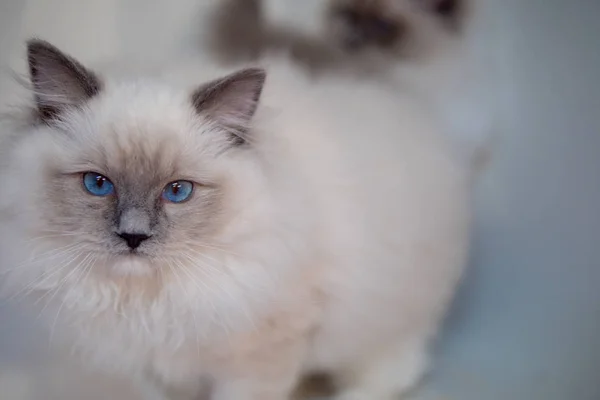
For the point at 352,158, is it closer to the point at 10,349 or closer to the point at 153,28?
the point at 153,28

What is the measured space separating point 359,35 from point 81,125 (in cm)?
72

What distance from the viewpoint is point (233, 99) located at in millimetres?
982

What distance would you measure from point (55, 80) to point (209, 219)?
323 millimetres

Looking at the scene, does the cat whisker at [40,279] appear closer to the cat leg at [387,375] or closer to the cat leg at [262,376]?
the cat leg at [262,376]

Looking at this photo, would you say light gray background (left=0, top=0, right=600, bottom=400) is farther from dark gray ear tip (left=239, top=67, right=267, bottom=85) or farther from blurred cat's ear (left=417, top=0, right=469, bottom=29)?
dark gray ear tip (left=239, top=67, right=267, bottom=85)

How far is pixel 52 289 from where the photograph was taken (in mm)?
1026

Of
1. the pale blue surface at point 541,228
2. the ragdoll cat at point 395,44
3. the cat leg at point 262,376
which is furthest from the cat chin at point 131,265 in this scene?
the pale blue surface at point 541,228

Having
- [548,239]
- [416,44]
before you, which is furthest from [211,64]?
[548,239]

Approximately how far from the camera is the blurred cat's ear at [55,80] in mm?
925

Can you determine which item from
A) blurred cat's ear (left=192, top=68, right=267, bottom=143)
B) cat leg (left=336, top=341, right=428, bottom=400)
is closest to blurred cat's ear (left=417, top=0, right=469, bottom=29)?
blurred cat's ear (left=192, top=68, right=267, bottom=143)

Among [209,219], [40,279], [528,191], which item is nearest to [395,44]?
[528,191]

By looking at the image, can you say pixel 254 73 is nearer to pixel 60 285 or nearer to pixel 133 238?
pixel 133 238

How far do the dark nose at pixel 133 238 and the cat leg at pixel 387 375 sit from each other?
→ 651 millimetres

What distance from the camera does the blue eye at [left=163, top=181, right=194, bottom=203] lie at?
0.95 m
